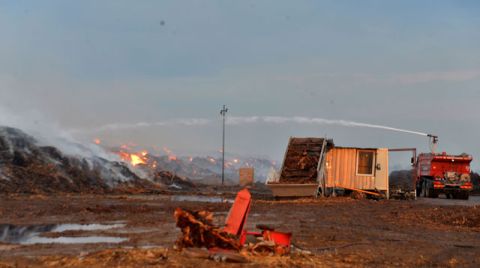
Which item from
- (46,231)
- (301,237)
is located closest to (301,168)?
(301,237)

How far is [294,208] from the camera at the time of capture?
2428 cm

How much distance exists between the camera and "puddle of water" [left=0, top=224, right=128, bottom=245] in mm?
12766

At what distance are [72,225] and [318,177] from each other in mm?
16149

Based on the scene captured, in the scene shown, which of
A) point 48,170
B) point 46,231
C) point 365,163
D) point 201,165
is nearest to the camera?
point 46,231

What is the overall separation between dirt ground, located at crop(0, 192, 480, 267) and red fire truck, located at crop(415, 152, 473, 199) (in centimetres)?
1759

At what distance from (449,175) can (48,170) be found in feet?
94.0

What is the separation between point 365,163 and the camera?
3356 centimetres

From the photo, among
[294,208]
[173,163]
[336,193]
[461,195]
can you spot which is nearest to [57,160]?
[336,193]

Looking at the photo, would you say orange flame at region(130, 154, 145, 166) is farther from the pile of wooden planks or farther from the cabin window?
the cabin window

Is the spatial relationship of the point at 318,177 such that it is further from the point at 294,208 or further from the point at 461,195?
the point at 461,195

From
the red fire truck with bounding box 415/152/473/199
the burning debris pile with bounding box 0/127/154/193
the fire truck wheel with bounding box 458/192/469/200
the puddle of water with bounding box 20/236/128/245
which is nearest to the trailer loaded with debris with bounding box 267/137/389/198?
the red fire truck with bounding box 415/152/473/199

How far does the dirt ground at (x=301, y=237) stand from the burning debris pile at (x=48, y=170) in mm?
15054

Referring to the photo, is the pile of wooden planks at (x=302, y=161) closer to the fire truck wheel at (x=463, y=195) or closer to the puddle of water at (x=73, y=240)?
the fire truck wheel at (x=463, y=195)

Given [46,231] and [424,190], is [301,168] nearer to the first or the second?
[424,190]
